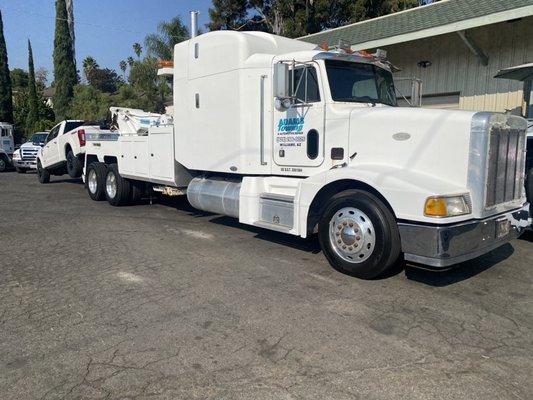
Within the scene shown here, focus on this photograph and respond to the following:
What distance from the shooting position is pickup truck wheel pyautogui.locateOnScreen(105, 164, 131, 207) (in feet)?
34.7

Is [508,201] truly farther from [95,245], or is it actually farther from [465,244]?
[95,245]

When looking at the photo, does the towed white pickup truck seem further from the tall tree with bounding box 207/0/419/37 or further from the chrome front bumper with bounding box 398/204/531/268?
the tall tree with bounding box 207/0/419/37

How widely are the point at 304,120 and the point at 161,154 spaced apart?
3.66 metres

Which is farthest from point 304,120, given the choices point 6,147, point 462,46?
point 6,147

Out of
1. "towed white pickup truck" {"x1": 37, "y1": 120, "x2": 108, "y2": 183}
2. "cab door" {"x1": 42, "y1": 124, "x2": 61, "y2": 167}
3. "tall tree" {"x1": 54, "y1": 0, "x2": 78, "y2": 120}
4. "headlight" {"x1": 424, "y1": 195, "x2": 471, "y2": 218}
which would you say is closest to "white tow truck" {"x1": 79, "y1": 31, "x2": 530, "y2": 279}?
"headlight" {"x1": 424, "y1": 195, "x2": 471, "y2": 218}

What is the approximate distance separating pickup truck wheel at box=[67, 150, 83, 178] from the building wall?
31.2ft

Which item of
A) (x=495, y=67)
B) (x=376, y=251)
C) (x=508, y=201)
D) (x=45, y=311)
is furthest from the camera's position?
(x=495, y=67)

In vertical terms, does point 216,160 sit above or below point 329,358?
above

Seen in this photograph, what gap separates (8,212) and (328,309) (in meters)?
8.12

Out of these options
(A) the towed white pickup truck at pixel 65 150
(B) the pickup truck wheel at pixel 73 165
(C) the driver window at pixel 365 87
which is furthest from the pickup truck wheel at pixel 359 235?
(B) the pickup truck wheel at pixel 73 165

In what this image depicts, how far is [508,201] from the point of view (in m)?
5.52

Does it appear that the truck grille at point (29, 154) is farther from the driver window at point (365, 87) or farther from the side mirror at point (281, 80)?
the driver window at point (365, 87)

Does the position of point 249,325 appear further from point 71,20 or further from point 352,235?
point 71,20

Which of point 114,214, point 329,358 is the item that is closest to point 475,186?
point 329,358
